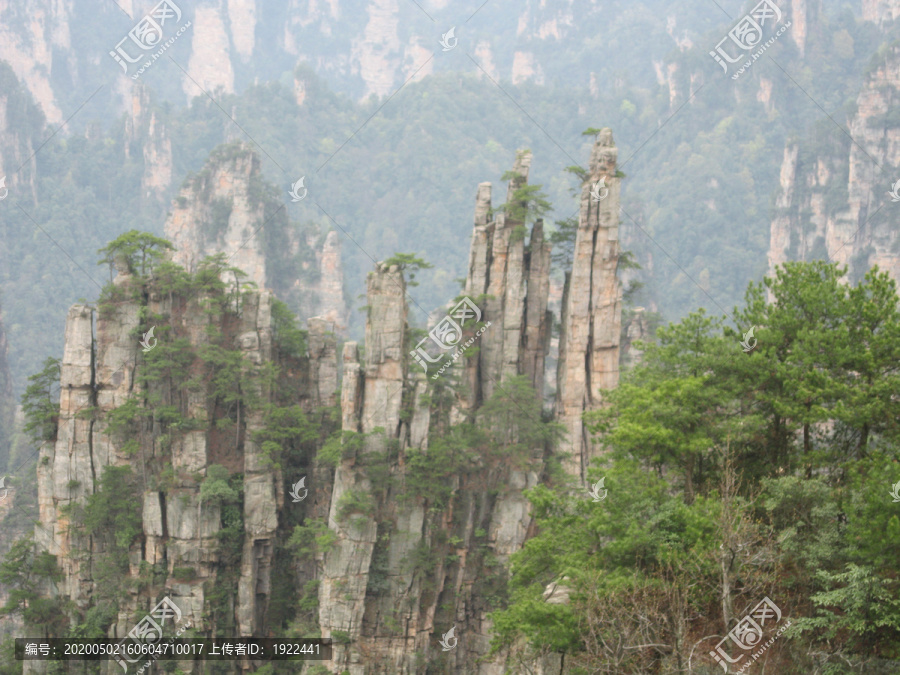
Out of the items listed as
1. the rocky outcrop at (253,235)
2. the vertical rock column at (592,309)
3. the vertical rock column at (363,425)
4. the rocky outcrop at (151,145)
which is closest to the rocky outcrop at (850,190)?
the rocky outcrop at (253,235)

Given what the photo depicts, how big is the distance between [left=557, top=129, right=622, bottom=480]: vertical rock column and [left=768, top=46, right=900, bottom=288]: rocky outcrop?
112 feet

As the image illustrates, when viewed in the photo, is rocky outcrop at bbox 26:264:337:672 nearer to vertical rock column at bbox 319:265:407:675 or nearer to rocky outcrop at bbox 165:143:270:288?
vertical rock column at bbox 319:265:407:675

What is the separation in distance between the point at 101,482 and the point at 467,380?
12.1m

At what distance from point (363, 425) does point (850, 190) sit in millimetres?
45885

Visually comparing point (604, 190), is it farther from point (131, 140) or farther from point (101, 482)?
point (131, 140)

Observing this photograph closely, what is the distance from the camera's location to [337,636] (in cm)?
2750

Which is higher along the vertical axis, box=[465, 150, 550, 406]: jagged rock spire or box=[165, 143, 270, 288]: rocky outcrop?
box=[165, 143, 270, 288]: rocky outcrop

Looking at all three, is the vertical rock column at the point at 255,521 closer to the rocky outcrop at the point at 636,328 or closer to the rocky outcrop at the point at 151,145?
the rocky outcrop at the point at 636,328

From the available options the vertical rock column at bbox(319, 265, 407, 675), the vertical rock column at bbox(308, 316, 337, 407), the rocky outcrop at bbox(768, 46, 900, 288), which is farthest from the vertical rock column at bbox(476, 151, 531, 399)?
the rocky outcrop at bbox(768, 46, 900, 288)

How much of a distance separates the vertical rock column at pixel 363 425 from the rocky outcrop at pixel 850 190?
1551 inches

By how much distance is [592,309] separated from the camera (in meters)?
29.8

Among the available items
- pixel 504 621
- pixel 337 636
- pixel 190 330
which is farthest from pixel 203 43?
pixel 504 621

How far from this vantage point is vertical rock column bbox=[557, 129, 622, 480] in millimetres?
29469

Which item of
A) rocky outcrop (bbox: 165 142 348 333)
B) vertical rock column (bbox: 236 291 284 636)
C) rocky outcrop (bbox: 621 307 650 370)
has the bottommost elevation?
vertical rock column (bbox: 236 291 284 636)
